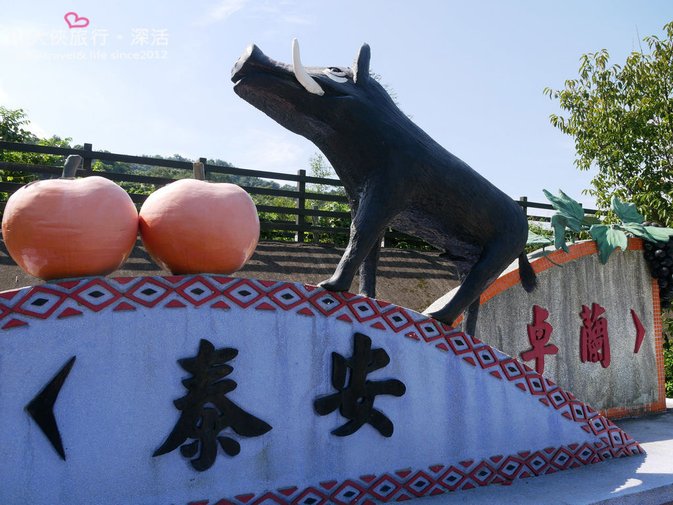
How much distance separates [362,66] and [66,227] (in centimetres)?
179

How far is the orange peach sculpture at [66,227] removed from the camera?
2.44m

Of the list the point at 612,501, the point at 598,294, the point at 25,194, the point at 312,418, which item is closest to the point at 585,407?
the point at 612,501

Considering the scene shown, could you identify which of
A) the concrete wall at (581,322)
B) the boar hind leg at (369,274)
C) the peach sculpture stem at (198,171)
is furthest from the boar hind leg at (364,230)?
the concrete wall at (581,322)

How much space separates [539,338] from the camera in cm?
526

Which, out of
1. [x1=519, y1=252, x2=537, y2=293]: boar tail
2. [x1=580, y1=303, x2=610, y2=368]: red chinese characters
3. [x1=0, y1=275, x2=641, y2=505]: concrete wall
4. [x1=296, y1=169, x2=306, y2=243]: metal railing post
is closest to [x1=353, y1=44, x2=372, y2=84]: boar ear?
[x1=0, y1=275, x2=641, y2=505]: concrete wall

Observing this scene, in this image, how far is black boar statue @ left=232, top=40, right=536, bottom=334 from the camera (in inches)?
123

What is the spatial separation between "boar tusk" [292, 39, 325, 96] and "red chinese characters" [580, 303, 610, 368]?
12.5 feet

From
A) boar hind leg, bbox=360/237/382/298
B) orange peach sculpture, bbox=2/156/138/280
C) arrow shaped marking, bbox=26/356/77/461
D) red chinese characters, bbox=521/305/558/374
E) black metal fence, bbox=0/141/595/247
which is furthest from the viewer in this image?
black metal fence, bbox=0/141/595/247

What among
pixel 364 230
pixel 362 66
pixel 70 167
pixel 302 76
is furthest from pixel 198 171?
pixel 362 66

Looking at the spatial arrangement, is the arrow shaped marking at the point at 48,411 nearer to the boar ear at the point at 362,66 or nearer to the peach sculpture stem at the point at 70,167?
the peach sculpture stem at the point at 70,167

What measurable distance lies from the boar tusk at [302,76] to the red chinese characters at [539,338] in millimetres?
3149

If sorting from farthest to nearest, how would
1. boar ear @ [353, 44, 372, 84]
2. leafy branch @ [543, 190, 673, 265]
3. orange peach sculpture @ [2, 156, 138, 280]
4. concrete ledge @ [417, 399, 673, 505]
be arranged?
1. leafy branch @ [543, 190, 673, 265]
2. boar ear @ [353, 44, 372, 84]
3. concrete ledge @ [417, 399, 673, 505]
4. orange peach sculpture @ [2, 156, 138, 280]

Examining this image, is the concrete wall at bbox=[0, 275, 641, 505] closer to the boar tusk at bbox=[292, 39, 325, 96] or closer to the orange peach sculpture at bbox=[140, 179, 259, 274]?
the orange peach sculpture at bbox=[140, 179, 259, 274]

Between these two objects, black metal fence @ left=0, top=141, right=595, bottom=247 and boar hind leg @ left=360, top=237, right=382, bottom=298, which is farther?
black metal fence @ left=0, top=141, right=595, bottom=247
